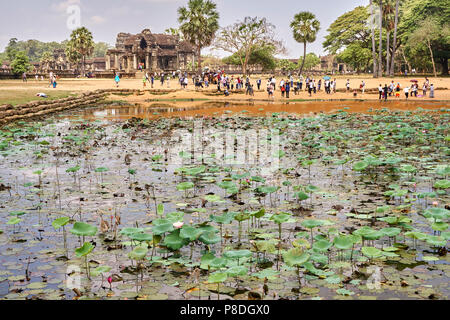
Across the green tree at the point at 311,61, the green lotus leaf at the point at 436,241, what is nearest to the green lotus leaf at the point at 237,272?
the green lotus leaf at the point at 436,241

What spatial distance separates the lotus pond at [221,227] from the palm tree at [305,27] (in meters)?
41.8

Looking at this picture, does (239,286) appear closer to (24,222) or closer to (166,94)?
(24,222)

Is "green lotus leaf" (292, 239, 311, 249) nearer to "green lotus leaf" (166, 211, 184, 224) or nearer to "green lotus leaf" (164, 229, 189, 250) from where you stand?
"green lotus leaf" (164, 229, 189, 250)

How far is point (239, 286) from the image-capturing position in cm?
420

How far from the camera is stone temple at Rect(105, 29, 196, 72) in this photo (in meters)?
63.8

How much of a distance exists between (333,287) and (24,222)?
13.7ft

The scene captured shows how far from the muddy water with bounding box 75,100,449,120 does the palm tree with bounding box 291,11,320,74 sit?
23037mm

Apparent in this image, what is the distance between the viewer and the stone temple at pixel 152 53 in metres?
63.8

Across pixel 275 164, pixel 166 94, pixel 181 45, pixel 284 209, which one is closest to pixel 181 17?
pixel 166 94

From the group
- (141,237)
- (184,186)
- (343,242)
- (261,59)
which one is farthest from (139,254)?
(261,59)

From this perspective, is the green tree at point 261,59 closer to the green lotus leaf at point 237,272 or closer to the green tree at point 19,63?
the green tree at point 19,63

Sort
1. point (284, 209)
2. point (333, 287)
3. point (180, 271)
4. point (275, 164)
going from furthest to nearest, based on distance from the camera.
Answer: point (275, 164), point (284, 209), point (180, 271), point (333, 287)

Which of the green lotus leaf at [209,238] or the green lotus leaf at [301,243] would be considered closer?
the green lotus leaf at [209,238]

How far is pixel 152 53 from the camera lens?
210 feet
